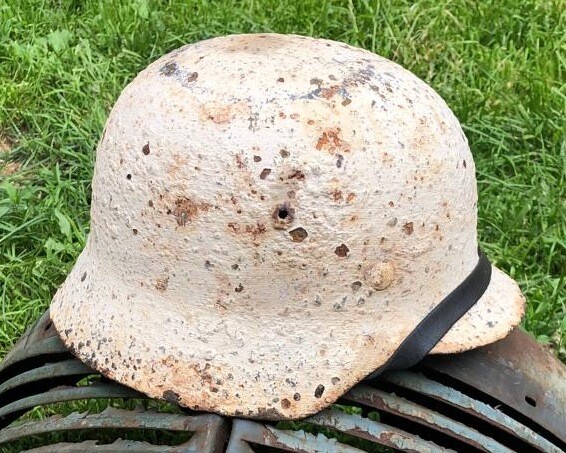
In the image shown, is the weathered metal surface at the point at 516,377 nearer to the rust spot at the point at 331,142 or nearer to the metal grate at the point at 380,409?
the metal grate at the point at 380,409

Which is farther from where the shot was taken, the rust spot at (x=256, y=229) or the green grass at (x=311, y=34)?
the green grass at (x=311, y=34)

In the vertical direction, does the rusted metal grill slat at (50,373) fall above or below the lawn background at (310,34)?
above

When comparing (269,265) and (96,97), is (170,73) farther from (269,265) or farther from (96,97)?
(96,97)

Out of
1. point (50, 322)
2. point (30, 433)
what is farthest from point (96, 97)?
point (30, 433)

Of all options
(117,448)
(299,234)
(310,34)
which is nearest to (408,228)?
(299,234)

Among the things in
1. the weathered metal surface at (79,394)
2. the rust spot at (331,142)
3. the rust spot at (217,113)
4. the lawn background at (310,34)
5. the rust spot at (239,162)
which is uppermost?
the rust spot at (217,113)

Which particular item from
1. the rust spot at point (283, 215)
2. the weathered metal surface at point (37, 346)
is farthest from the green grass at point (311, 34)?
the rust spot at point (283, 215)

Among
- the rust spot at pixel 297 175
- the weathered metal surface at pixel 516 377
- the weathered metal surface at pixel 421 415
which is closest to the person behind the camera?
the rust spot at pixel 297 175
